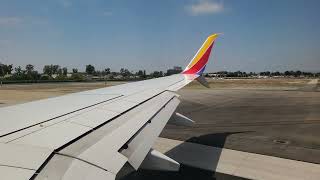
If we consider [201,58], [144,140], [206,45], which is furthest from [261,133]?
[144,140]

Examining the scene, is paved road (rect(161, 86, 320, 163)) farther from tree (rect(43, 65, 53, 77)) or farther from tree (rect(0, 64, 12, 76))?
tree (rect(43, 65, 53, 77))

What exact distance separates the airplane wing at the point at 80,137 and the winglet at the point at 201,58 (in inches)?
125

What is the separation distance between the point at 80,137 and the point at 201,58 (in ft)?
19.3

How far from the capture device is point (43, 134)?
3.05 meters

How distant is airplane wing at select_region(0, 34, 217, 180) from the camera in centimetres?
235

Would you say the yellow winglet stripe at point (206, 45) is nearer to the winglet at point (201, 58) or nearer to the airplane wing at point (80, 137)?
the winglet at point (201, 58)

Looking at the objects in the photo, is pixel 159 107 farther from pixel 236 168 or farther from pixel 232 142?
pixel 232 142

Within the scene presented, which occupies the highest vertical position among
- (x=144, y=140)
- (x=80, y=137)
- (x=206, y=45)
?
(x=206, y=45)

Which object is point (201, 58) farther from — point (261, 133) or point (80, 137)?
point (80, 137)

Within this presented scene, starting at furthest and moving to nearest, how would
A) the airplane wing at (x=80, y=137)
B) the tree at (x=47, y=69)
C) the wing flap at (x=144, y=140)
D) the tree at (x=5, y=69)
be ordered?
the tree at (x=47, y=69), the tree at (x=5, y=69), the wing flap at (x=144, y=140), the airplane wing at (x=80, y=137)

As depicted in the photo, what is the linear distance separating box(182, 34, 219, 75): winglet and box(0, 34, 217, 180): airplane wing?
10.4 feet

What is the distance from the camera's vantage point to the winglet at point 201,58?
8.37 meters

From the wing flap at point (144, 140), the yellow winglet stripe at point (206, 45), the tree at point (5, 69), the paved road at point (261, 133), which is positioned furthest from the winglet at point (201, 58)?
the tree at point (5, 69)

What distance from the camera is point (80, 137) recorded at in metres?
3.18
